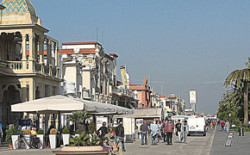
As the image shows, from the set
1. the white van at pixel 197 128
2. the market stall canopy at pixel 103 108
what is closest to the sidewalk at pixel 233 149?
the market stall canopy at pixel 103 108

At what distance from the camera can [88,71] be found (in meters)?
52.6

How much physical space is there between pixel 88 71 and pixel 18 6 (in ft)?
65.8

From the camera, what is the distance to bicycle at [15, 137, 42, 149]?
2445 cm

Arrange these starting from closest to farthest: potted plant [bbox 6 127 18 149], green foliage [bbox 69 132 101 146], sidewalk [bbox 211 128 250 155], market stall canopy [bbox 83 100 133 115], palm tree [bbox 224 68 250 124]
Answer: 1. green foliage [bbox 69 132 101 146]
2. sidewalk [bbox 211 128 250 155]
3. potted plant [bbox 6 127 18 149]
4. market stall canopy [bbox 83 100 133 115]
5. palm tree [bbox 224 68 250 124]

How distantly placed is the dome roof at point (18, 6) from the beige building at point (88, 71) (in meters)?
11.2

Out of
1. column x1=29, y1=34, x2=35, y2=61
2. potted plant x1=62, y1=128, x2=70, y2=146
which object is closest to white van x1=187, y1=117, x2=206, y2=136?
column x1=29, y1=34, x2=35, y2=61

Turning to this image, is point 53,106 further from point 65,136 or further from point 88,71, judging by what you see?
point 88,71

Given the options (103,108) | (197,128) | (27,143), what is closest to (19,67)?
(103,108)

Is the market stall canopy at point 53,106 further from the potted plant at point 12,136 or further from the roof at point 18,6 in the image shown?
the roof at point 18,6

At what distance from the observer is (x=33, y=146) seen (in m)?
24.6

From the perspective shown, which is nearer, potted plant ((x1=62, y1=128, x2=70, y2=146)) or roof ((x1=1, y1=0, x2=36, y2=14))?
potted plant ((x1=62, y1=128, x2=70, y2=146))

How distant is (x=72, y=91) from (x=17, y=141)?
19248 millimetres

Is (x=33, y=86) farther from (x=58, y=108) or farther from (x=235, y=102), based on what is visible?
(x=235, y=102)

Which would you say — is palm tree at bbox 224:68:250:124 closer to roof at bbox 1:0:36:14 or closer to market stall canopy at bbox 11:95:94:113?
roof at bbox 1:0:36:14
